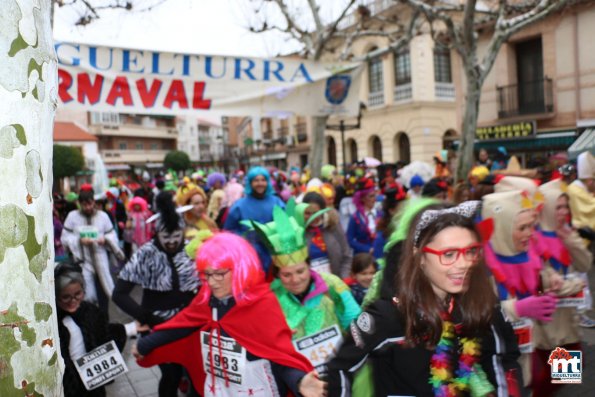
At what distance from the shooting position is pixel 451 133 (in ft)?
88.0

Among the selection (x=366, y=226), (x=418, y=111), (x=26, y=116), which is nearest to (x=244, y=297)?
(x=26, y=116)

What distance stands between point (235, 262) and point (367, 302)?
0.83 metres

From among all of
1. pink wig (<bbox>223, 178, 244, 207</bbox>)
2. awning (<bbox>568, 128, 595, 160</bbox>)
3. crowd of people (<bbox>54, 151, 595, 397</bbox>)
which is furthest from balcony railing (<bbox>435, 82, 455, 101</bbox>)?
crowd of people (<bbox>54, 151, 595, 397</bbox>)

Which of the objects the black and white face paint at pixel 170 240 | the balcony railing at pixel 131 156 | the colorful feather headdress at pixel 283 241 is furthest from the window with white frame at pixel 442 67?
the balcony railing at pixel 131 156

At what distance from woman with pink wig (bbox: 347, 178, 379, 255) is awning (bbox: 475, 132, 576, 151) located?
13.3m

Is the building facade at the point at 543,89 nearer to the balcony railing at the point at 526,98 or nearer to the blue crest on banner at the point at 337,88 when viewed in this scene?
the balcony railing at the point at 526,98

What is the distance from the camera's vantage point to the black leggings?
377 cm

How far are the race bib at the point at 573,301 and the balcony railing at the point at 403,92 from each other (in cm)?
2327

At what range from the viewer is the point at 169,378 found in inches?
149

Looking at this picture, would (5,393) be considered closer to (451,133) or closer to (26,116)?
(26,116)

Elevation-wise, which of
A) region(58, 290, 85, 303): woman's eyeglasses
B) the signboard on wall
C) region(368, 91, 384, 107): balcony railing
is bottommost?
region(58, 290, 85, 303): woman's eyeglasses

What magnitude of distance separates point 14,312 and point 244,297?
1.41 metres

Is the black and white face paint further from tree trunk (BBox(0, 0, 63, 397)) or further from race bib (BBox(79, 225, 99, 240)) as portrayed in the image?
race bib (BBox(79, 225, 99, 240))

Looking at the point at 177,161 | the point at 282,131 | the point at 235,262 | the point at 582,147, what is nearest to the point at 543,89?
the point at 582,147
